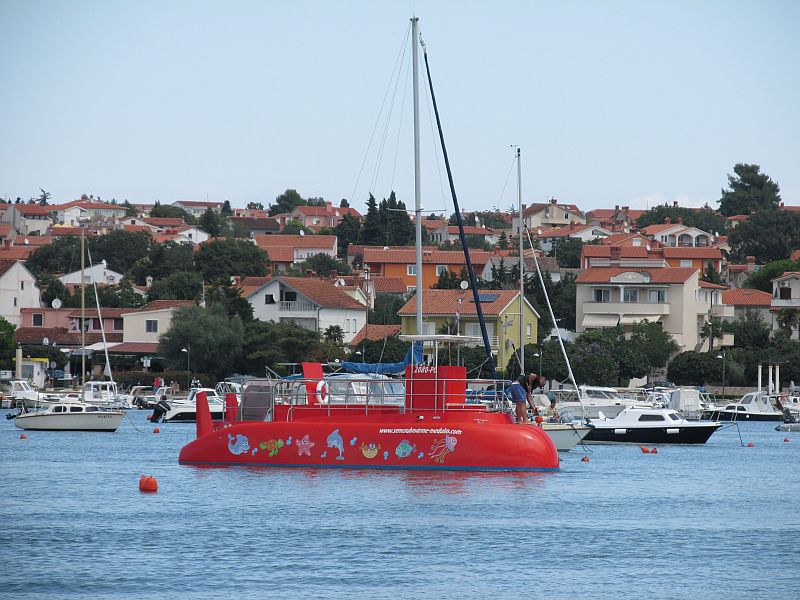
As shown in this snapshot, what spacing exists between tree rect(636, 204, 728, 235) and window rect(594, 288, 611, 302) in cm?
7805

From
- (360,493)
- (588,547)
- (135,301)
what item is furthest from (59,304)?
(588,547)

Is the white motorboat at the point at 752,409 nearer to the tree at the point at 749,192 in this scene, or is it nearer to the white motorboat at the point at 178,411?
the white motorboat at the point at 178,411

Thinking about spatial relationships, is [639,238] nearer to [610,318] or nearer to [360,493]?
[610,318]

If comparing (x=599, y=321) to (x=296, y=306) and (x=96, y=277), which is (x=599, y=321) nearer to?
(x=296, y=306)

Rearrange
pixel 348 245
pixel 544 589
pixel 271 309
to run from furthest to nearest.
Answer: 1. pixel 348 245
2. pixel 271 309
3. pixel 544 589

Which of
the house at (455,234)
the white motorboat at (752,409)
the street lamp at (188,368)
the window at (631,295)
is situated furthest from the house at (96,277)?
the white motorboat at (752,409)

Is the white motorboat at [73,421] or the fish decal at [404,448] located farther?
the white motorboat at [73,421]

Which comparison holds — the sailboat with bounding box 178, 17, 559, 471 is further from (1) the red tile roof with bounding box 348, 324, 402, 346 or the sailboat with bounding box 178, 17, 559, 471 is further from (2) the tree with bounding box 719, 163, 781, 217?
(2) the tree with bounding box 719, 163, 781, 217

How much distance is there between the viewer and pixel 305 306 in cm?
9794

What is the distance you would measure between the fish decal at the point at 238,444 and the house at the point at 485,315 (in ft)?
173

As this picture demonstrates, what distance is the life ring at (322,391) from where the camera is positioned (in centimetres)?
3367

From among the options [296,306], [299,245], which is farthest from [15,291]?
[299,245]

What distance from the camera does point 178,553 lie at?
75.0ft

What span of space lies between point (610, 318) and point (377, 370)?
2561 inches
